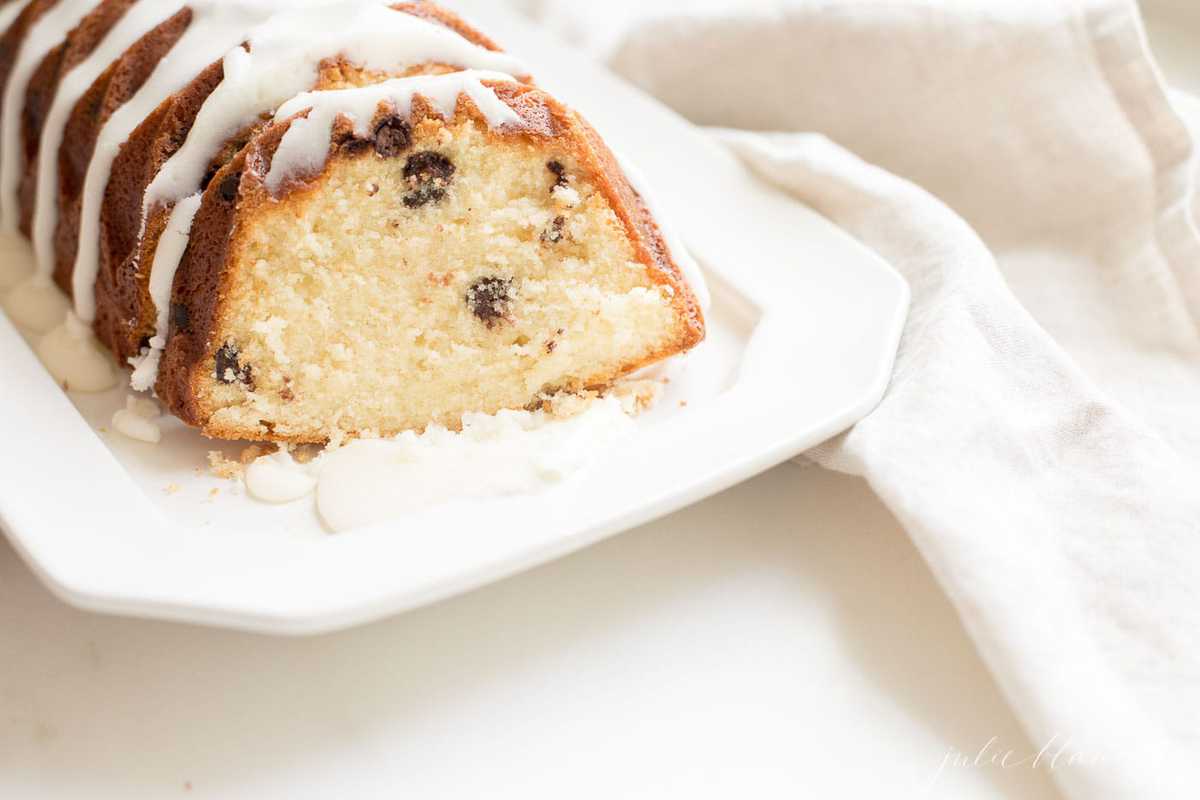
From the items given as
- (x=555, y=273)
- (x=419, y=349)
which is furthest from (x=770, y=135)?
(x=419, y=349)

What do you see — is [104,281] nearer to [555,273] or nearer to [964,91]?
[555,273]

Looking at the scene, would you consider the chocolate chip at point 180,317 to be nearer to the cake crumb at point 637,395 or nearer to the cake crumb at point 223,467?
the cake crumb at point 223,467

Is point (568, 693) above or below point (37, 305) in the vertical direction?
below

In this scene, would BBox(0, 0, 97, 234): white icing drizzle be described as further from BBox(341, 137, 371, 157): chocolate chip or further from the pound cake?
BBox(341, 137, 371, 157): chocolate chip

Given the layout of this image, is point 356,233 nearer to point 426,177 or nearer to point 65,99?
point 426,177

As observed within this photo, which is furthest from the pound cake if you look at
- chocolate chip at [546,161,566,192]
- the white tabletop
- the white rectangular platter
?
the white tabletop

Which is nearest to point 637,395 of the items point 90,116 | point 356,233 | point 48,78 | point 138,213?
point 356,233

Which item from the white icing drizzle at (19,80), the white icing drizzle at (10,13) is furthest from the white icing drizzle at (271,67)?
the white icing drizzle at (10,13)
